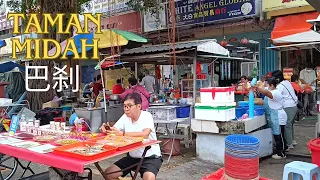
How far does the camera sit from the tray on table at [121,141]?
3.33 m

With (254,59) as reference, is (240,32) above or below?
above

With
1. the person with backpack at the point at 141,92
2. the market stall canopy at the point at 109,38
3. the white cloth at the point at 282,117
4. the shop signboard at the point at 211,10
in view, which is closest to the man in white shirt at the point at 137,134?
the person with backpack at the point at 141,92

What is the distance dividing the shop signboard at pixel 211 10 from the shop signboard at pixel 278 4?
1.21ft

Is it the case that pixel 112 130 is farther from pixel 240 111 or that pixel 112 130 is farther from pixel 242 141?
pixel 240 111

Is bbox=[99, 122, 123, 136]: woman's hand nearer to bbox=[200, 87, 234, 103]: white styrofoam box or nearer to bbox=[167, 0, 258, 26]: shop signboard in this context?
bbox=[200, 87, 234, 103]: white styrofoam box

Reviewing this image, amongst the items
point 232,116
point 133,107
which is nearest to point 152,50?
point 232,116

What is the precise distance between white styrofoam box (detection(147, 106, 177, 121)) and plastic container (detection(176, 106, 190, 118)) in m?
0.08

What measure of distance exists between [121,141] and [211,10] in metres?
10.0

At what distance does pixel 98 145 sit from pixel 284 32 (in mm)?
8747

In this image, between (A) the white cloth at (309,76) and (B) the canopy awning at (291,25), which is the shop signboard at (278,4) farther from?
(A) the white cloth at (309,76)

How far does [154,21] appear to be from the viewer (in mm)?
14508

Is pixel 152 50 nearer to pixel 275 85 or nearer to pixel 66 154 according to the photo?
pixel 275 85

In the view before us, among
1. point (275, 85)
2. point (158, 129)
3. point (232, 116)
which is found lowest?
point (158, 129)

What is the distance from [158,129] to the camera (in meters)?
7.89
